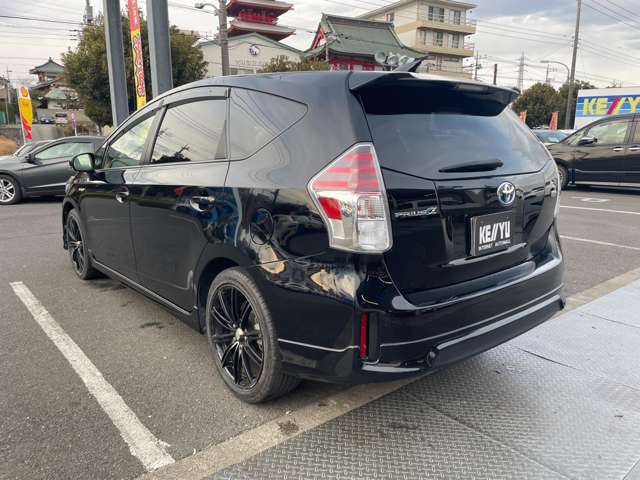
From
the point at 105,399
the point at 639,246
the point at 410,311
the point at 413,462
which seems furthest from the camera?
the point at 639,246

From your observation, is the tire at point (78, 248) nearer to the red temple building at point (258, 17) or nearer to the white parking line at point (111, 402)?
the white parking line at point (111, 402)

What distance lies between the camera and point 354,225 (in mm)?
1974

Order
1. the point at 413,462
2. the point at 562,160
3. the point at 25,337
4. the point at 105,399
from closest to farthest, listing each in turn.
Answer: the point at 413,462 → the point at 105,399 → the point at 25,337 → the point at 562,160

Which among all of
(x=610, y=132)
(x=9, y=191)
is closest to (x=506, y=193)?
(x=610, y=132)

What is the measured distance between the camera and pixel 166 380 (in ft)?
9.44

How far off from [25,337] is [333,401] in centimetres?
232

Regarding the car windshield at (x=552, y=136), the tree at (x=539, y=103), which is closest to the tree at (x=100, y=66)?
the car windshield at (x=552, y=136)

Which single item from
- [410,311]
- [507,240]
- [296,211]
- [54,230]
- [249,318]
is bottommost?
[54,230]

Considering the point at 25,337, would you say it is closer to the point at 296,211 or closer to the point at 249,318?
the point at 249,318

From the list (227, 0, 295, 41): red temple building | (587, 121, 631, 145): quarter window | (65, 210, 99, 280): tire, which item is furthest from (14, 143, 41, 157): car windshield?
(227, 0, 295, 41): red temple building

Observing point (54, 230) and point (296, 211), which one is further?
point (54, 230)

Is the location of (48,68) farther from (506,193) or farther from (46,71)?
(506,193)

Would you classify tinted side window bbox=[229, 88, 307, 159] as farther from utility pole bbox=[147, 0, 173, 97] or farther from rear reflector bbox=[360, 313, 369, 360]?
utility pole bbox=[147, 0, 173, 97]

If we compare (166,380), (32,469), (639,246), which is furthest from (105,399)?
(639,246)
